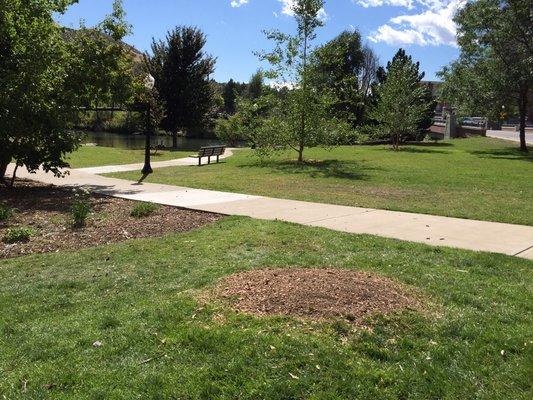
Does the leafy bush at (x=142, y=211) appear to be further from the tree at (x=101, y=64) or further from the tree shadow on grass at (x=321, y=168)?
the tree shadow on grass at (x=321, y=168)

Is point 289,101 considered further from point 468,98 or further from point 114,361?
point 114,361

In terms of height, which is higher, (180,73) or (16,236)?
(180,73)

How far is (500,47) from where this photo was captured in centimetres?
2814

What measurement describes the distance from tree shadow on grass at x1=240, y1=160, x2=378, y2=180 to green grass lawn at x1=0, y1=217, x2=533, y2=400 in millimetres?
11285

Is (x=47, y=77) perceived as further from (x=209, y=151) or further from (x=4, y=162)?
(x=209, y=151)

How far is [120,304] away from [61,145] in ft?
30.1

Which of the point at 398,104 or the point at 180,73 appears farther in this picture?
the point at 180,73

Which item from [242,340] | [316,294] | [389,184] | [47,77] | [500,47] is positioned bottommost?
[242,340]

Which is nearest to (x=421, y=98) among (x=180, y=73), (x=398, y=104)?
(x=398, y=104)

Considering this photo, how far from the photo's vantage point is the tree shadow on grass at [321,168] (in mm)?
17328

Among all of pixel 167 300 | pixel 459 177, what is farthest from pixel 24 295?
pixel 459 177

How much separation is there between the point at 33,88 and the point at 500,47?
78.7ft

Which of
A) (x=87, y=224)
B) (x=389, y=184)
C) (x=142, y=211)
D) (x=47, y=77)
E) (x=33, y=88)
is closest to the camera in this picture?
(x=87, y=224)

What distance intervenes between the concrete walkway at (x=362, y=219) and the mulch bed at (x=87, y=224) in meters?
0.69
